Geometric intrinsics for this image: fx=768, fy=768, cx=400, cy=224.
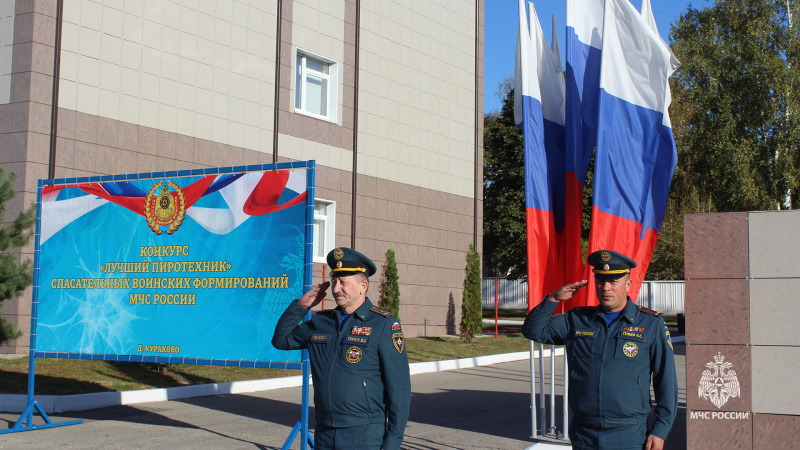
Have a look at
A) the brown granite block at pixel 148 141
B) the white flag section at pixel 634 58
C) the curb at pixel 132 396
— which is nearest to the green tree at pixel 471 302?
the curb at pixel 132 396

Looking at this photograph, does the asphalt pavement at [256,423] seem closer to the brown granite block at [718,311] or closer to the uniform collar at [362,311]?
the brown granite block at [718,311]

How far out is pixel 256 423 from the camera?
9.82 m

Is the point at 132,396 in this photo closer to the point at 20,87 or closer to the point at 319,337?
the point at 20,87

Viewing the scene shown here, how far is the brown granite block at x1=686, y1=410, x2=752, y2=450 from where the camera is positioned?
268 inches

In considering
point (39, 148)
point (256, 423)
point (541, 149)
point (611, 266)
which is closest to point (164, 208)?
point (256, 423)

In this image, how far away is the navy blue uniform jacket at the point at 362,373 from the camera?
4113mm

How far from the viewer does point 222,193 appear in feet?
28.7

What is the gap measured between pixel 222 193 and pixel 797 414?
6191 millimetres

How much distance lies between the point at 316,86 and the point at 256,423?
39.5 ft

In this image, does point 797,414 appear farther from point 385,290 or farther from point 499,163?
point 499,163

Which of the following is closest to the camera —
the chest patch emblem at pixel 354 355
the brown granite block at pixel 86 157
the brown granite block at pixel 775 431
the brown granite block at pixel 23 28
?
the chest patch emblem at pixel 354 355

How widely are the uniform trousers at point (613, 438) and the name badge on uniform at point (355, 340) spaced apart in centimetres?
139

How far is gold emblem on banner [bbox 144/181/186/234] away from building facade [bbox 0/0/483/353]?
6043 millimetres

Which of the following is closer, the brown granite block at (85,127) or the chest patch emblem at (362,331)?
the chest patch emblem at (362,331)
